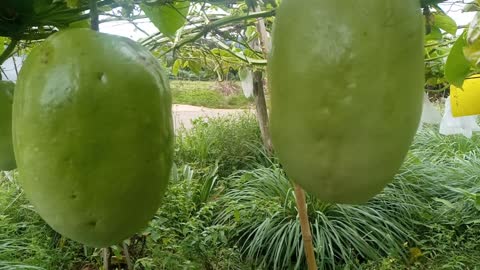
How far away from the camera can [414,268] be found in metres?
2.76

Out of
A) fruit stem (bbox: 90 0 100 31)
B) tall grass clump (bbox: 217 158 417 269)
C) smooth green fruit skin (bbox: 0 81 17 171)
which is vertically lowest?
tall grass clump (bbox: 217 158 417 269)

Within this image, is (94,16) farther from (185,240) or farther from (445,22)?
(185,240)

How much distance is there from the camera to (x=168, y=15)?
745 mm

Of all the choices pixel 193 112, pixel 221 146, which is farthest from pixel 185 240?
pixel 193 112

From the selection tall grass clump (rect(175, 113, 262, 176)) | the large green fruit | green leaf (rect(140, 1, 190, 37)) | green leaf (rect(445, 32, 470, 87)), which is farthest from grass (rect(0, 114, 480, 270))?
the large green fruit

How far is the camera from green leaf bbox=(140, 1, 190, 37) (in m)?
0.72

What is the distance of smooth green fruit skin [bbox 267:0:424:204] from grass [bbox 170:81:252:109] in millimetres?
5566

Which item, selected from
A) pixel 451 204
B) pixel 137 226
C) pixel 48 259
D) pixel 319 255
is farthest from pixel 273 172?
pixel 137 226

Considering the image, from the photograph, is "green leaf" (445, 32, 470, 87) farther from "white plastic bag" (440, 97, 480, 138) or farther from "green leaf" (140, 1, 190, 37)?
"white plastic bag" (440, 97, 480, 138)

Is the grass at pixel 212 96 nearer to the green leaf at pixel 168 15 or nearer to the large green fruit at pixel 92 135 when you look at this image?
the green leaf at pixel 168 15

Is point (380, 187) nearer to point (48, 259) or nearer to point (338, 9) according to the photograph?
point (338, 9)

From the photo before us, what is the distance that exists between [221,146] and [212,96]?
2.59 metres

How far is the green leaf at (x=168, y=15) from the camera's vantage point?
72cm

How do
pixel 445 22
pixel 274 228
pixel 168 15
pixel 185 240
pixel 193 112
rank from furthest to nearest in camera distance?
pixel 193 112 < pixel 274 228 < pixel 185 240 < pixel 445 22 < pixel 168 15
